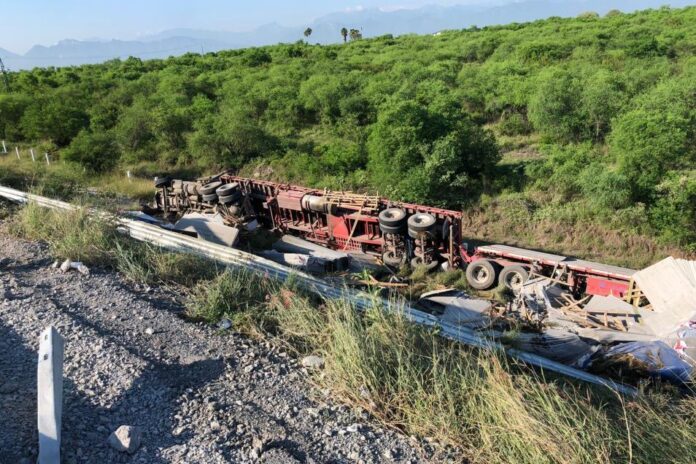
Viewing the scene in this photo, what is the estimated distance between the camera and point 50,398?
3572 millimetres

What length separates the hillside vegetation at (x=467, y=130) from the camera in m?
13.8

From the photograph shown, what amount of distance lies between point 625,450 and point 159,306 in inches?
191

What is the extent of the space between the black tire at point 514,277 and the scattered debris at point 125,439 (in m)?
8.70

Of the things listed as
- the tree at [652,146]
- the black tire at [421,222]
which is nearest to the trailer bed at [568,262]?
the black tire at [421,222]

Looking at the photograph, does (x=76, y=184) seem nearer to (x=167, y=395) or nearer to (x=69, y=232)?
(x=69, y=232)

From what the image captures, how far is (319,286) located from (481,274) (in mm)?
5761

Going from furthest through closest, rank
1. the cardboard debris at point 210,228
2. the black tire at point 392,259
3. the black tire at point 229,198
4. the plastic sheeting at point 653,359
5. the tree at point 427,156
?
the tree at point 427,156, the black tire at point 229,198, the cardboard debris at point 210,228, the black tire at point 392,259, the plastic sheeting at point 653,359

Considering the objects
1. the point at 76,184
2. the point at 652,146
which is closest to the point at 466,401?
the point at 652,146

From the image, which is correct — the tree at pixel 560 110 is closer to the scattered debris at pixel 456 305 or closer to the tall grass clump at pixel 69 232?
the scattered debris at pixel 456 305

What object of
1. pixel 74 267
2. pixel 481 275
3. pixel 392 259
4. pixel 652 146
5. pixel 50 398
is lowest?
pixel 481 275

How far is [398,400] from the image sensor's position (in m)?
3.99

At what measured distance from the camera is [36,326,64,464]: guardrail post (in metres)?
3.38

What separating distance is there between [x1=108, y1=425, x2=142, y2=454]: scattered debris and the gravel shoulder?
48 mm

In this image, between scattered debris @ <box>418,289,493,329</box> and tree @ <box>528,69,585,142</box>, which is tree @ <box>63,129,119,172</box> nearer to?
scattered debris @ <box>418,289,493,329</box>
